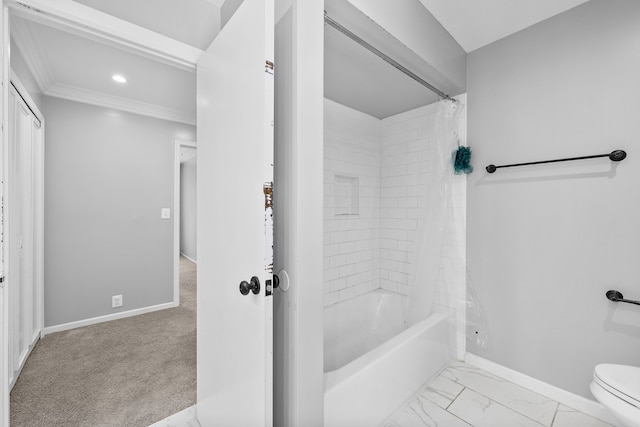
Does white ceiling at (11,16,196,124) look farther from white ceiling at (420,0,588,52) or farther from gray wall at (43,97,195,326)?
white ceiling at (420,0,588,52)

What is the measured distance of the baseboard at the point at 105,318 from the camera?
8.49ft

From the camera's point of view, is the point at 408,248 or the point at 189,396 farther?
the point at 408,248

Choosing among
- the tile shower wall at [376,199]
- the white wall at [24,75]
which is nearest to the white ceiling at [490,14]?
the tile shower wall at [376,199]

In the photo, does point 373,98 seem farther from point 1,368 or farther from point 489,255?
point 1,368

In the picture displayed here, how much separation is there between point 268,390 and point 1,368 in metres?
1.03

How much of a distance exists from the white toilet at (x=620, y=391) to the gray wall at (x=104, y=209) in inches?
144

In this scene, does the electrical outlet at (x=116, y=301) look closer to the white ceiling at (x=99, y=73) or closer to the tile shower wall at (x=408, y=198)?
the white ceiling at (x=99, y=73)

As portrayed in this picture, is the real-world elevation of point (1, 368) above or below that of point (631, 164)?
below

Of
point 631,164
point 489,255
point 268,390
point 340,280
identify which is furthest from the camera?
point 340,280

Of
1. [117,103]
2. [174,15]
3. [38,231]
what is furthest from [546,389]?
[117,103]

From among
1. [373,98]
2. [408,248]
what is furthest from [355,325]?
[373,98]

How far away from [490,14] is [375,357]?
2.17 meters

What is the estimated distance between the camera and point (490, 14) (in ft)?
5.49

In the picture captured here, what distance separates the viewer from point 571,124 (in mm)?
1629
